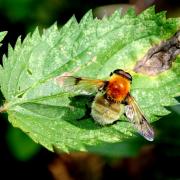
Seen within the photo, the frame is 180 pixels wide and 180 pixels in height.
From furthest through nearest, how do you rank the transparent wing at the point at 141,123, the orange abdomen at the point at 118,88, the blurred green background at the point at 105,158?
the blurred green background at the point at 105,158
the orange abdomen at the point at 118,88
the transparent wing at the point at 141,123

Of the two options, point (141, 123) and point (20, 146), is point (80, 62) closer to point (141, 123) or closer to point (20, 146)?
point (141, 123)

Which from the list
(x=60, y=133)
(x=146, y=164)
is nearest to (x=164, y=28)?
(x=60, y=133)

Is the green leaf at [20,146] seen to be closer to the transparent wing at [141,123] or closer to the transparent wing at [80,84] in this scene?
the transparent wing at [80,84]

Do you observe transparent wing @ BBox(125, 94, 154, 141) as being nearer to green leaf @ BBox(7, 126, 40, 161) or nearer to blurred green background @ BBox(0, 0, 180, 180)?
blurred green background @ BBox(0, 0, 180, 180)

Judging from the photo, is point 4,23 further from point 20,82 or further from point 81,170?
point 20,82

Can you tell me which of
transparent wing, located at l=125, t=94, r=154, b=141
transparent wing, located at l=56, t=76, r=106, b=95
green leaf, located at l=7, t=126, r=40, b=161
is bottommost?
transparent wing, located at l=125, t=94, r=154, b=141

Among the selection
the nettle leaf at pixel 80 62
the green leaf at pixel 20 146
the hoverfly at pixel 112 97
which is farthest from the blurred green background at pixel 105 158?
the hoverfly at pixel 112 97

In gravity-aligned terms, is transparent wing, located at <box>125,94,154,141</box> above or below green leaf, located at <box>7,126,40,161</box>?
below

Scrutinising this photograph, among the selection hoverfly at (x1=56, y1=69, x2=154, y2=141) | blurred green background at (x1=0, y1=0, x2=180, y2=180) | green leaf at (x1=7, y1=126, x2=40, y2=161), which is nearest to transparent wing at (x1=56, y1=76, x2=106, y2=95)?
hoverfly at (x1=56, y1=69, x2=154, y2=141)
